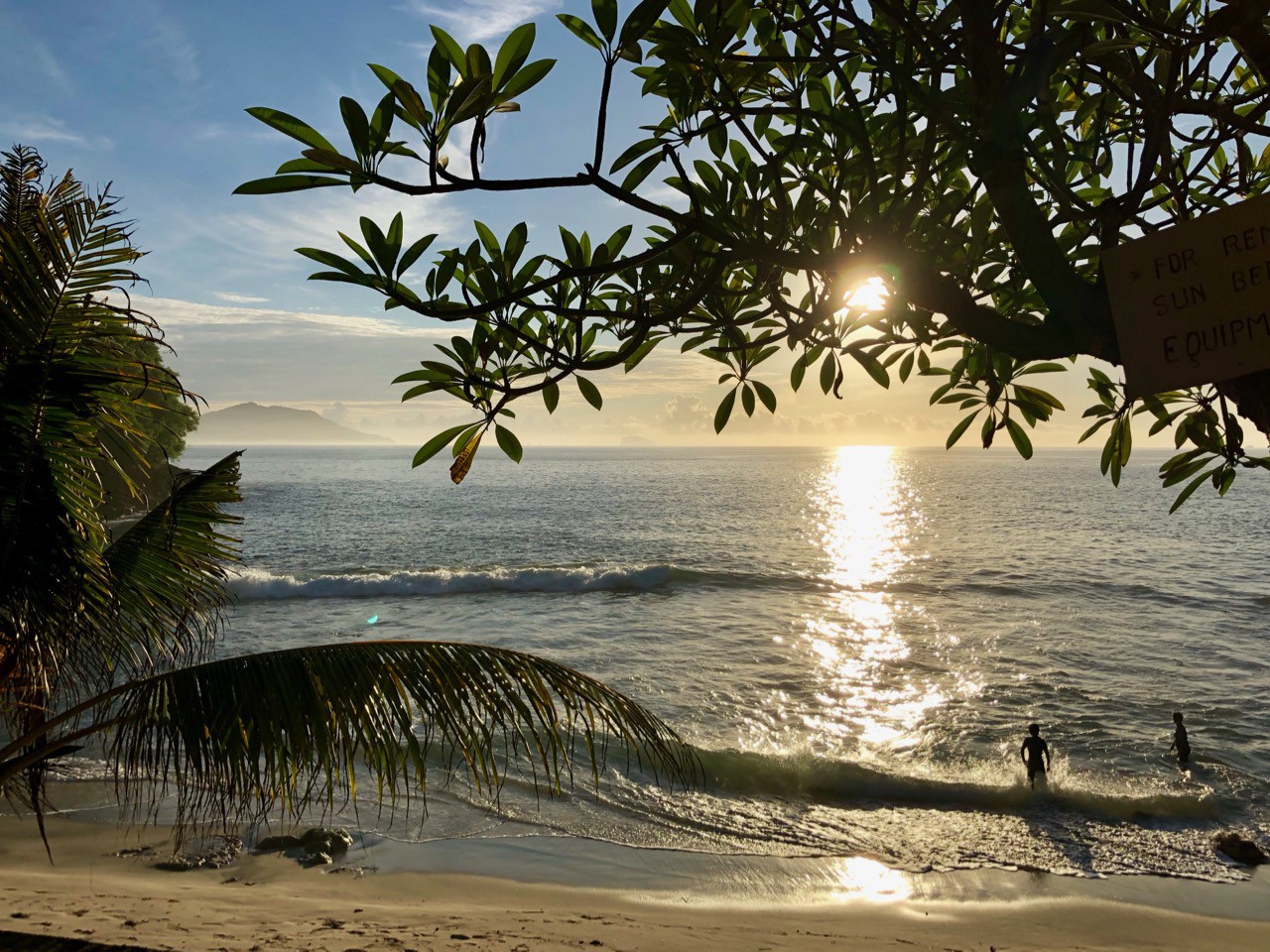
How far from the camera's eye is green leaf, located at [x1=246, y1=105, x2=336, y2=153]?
1599 millimetres

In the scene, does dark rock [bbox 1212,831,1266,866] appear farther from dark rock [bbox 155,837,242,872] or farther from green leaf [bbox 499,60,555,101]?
green leaf [bbox 499,60,555,101]

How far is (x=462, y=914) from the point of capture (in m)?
7.76

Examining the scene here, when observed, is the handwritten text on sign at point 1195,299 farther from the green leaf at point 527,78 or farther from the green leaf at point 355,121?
the green leaf at point 355,121

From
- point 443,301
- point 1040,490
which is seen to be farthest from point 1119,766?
point 1040,490

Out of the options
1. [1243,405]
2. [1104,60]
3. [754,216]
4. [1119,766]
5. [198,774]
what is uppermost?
[1104,60]

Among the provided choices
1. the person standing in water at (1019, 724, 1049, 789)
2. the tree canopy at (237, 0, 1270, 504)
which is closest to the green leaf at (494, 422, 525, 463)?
the tree canopy at (237, 0, 1270, 504)

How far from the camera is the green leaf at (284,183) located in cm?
165

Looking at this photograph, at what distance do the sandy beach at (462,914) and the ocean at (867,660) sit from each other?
4.13 feet

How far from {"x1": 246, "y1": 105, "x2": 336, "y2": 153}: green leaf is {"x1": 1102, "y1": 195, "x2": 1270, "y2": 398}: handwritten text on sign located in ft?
4.91

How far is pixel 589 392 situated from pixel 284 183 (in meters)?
1.00

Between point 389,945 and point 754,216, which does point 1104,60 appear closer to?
point 754,216

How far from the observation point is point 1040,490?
288 ft

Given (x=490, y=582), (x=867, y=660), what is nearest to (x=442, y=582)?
(x=490, y=582)

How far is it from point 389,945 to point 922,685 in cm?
1370
